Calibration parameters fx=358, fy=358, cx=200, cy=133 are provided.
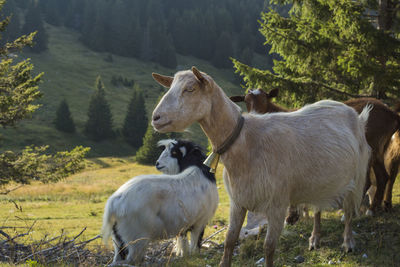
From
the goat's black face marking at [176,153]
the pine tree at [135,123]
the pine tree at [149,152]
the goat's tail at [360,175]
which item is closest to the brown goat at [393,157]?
the goat's tail at [360,175]

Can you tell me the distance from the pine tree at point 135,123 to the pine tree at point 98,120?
3.62 meters

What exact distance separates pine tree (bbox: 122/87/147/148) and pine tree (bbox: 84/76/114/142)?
3624 millimetres

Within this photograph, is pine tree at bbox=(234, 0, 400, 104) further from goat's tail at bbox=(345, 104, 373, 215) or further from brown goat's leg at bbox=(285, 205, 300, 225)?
goat's tail at bbox=(345, 104, 373, 215)

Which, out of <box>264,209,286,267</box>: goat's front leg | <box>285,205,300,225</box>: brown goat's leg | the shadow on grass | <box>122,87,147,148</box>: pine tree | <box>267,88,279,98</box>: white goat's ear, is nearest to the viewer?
<box>264,209,286,267</box>: goat's front leg

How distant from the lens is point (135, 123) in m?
75.6

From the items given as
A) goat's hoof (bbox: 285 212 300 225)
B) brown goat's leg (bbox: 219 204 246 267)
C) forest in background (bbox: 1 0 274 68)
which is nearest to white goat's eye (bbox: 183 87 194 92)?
brown goat's leg (bbox: 219 204 246 267)

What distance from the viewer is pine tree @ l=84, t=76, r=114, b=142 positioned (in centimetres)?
7419

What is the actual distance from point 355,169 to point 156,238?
3.43m

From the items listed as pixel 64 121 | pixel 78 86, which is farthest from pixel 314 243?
pixel 78 86

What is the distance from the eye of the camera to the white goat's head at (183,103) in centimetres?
357

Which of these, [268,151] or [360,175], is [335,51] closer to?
[360,175]

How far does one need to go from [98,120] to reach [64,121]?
661cm

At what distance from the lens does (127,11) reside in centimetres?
13425

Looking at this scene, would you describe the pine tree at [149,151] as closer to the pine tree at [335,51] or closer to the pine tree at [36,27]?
the pine tree at [335,51]
